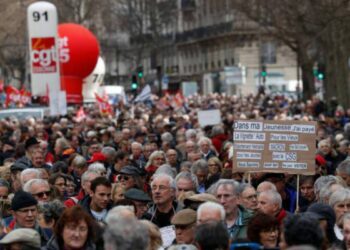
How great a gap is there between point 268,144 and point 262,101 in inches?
1490

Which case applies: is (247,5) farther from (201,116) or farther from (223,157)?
(223,157)

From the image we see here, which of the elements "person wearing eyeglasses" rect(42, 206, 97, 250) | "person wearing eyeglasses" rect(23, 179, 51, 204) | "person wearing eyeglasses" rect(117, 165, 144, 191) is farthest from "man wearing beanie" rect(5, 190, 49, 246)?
Result: "person wearing eyeglasses" rect(117, 165, 144, 191)

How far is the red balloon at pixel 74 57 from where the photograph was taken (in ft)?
170

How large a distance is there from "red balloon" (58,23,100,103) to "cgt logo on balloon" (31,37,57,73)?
6829mm

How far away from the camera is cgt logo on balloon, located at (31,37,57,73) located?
4356cm

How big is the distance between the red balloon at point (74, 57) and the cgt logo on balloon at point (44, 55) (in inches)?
269

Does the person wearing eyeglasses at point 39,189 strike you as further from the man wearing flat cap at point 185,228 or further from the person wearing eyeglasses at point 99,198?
the man wearing flat cap at point 185,228

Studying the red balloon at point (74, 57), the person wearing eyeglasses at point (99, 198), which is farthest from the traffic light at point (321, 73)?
the person wearing eyeglasses at point (99, 198)

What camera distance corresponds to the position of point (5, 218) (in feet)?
38.5

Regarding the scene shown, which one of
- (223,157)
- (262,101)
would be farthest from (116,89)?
(223,157)

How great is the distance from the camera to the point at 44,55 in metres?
44.0

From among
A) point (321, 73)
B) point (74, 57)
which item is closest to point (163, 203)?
point (321, 73)

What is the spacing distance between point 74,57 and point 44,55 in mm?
8109

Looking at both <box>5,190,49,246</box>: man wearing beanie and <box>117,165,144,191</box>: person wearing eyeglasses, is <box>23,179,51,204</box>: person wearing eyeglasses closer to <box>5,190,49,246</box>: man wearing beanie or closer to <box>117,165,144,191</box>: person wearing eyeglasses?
<box>5,190,49,246</box>: man wearing beanie
